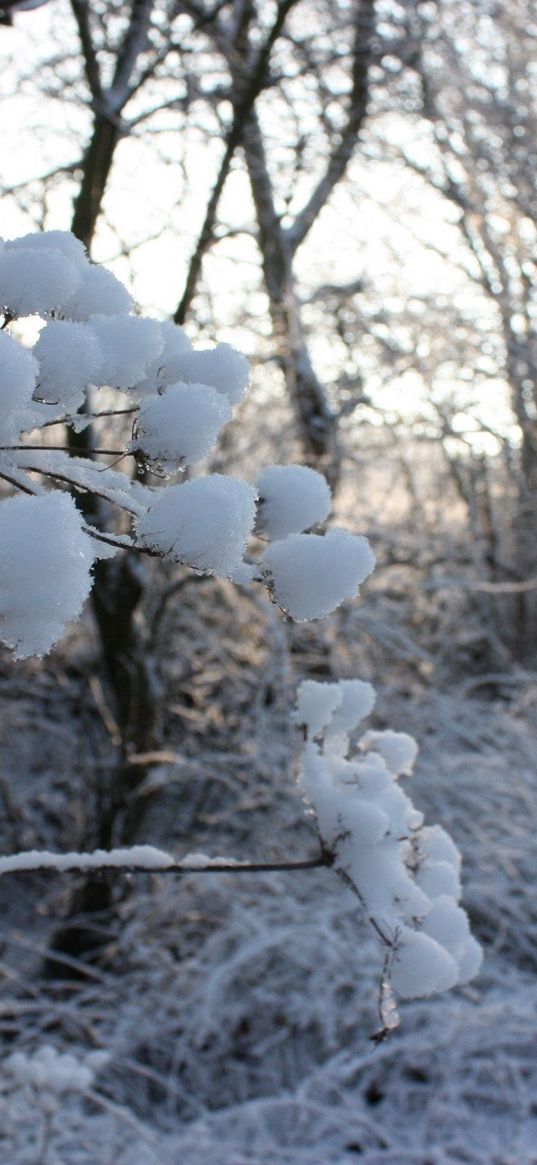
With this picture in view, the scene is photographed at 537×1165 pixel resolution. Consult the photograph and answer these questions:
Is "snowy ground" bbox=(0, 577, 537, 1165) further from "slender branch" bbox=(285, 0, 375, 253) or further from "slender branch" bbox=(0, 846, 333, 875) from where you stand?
"slender branch" bbox=(285, 0, 375, 253)

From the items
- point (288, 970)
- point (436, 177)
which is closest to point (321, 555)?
point (288, 970)

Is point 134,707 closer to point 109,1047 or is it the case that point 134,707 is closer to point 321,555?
point 109,1047

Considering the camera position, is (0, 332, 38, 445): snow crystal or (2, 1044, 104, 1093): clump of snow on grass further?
(2, 1044, 104, 1093): clump of snow on grass

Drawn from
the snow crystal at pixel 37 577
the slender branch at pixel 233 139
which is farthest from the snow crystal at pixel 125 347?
the slender branch at pixel 233 139

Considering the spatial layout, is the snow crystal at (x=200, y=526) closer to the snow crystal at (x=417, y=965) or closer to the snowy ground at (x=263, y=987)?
the snow crystal at (x=417, y=965)

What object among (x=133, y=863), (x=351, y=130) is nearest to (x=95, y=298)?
(x=133, y=863)

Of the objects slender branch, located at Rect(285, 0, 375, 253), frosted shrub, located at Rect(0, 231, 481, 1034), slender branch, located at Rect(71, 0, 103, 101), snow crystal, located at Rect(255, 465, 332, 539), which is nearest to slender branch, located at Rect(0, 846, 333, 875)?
frosted shrub, located at Rect(0, 231, 481, 1034)
